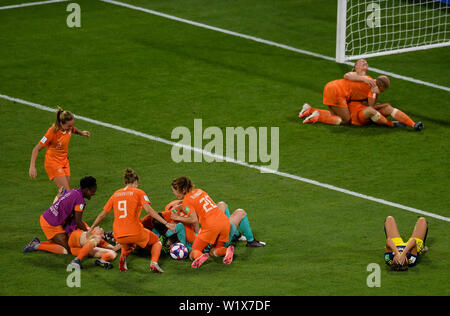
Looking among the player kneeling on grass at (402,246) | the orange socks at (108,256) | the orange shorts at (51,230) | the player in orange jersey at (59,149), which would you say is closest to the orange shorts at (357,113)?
the player kneeling on grass at (402,246)

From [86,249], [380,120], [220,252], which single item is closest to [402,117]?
[380,120]

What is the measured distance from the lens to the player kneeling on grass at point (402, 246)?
1071 centimetres

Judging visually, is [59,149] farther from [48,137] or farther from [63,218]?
[63,218]

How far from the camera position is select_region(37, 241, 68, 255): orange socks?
37.1ft

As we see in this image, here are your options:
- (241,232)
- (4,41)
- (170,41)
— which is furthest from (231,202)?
(4,41)

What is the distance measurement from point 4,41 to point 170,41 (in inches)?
157

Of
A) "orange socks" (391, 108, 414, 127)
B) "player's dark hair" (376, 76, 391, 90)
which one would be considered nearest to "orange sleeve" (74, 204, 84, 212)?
"player's dark hair" (376, 76, 391, 90)

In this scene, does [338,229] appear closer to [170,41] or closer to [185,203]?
[185,203]

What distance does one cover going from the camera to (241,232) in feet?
39.5

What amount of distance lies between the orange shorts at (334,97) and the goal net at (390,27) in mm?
2951

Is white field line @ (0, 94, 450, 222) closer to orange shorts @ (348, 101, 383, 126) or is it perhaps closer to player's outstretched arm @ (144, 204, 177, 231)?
orange shorts @ (348, 101, 383, 126)

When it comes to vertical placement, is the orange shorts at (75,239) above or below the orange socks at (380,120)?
below

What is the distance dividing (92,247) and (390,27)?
42.3 ft

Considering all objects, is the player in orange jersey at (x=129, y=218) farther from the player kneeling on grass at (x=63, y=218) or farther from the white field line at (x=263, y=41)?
the white field line at (x=263, y=41)
